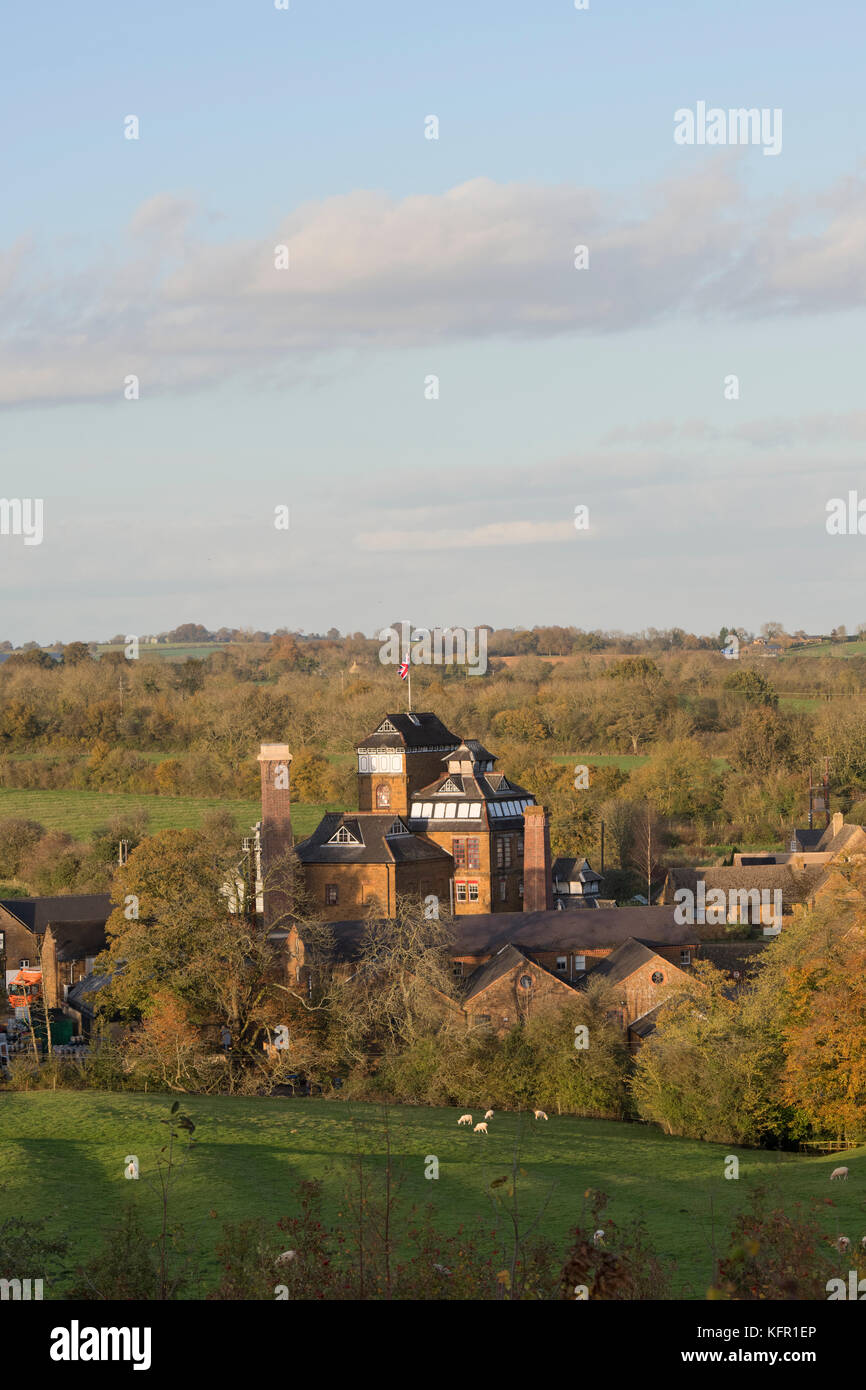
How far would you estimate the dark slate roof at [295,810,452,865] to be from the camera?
60.3m

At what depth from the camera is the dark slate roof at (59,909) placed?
68000 millimetres

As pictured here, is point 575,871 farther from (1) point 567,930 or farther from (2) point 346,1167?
(2) point 346,1167

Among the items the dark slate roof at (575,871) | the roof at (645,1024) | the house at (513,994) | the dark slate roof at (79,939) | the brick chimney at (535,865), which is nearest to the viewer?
the roof at (645,1024)

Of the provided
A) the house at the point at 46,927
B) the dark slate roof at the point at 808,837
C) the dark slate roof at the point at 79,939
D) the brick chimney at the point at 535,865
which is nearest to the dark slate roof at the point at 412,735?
the brick chimney at the point at 535,865

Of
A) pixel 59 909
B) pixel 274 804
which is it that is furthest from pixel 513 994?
pixel 59 909

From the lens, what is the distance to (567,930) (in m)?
52.7

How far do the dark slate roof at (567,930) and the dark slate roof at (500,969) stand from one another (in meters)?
2.55

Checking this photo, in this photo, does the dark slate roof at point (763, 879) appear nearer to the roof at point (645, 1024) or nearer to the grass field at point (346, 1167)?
the roof at point (645, 1024)

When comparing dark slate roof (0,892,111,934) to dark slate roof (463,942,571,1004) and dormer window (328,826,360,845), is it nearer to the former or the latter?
dormer window (328,826,360,845)

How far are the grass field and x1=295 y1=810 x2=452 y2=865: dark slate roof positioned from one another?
62.6ft

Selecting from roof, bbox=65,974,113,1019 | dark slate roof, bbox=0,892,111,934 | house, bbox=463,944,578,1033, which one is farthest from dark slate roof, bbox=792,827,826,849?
roof, bbox=65,974,113,1019

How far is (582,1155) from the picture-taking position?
34.7 metres

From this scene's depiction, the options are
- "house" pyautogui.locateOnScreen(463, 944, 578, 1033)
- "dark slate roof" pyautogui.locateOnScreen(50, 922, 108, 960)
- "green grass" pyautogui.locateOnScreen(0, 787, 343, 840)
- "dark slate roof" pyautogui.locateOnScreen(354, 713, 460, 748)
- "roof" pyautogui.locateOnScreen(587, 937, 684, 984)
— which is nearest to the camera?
"house" pyautogui.locateOnScreen(463, 944, 578, 1033)
